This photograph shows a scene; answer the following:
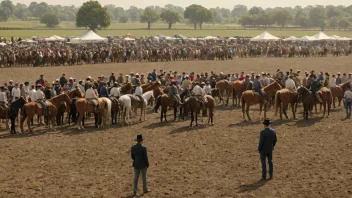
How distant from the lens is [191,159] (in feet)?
51.2

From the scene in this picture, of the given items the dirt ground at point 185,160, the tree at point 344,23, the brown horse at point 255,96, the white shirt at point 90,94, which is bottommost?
the dirt ground at point 185,160

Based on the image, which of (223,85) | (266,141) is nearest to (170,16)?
(223,85)

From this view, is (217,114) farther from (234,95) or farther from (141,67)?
(141,67)

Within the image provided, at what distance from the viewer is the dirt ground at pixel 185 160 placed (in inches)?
501

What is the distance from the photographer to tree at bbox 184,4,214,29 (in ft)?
558

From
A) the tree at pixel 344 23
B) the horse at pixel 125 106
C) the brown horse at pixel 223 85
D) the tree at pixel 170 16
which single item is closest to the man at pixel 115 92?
the horse at pixel 125 106

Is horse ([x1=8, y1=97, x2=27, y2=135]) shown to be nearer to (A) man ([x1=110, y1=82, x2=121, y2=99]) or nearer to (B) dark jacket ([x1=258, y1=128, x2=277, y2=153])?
(A) man ([x1=110, y1=82, x2=121, y2=99])

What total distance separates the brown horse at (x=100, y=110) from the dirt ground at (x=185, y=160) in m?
0.50

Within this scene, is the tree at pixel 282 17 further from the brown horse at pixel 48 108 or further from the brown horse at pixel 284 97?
the brown horse at pixel 48 108

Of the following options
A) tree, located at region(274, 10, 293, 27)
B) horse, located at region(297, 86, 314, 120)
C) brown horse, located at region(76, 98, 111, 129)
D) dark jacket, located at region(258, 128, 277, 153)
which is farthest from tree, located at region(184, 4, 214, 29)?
dark jacket, located at region(258, 128, 277, 153)

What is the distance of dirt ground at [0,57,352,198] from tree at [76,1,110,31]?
101 m

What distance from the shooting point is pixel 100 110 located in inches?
808

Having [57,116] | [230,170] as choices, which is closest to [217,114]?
[57,116]

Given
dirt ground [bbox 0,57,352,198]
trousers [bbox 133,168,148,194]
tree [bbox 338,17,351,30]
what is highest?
tree [bbox 338,17,351,30]
